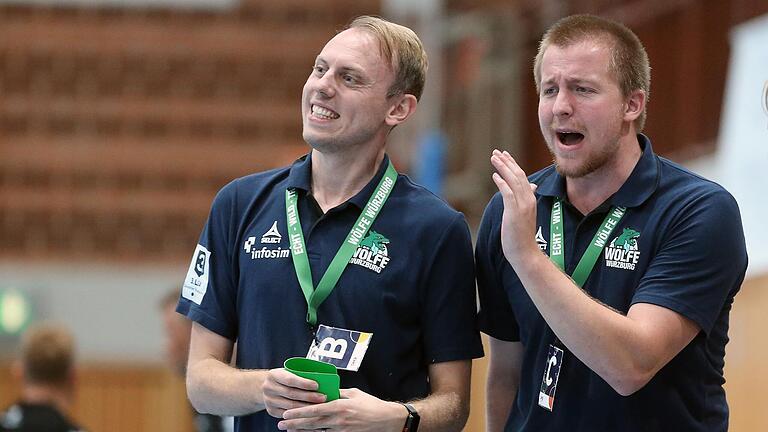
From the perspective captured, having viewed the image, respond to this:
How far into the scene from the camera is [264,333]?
3631 millimetres

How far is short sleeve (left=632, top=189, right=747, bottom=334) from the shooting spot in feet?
10.8

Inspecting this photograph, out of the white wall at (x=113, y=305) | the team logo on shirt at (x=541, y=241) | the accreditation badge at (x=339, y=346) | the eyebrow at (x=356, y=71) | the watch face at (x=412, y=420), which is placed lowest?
the white wall at (x=113, y=305)

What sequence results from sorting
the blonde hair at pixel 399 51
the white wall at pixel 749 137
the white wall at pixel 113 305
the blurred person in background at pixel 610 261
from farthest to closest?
the white wall at pixel 113 305 < the white wall at pixel 749 137 < the blonde hair at pixel 399 51 < the blurred person in background at pixel 610 261

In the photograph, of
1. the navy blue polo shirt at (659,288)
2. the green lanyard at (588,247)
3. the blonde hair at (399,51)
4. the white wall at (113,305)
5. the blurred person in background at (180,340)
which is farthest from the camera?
the white wall at (113,305)

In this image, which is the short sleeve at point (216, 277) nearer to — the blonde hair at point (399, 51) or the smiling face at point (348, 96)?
the smiling face at point (348, 96)

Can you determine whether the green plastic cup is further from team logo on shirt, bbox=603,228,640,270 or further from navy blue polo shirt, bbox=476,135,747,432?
team logo on shirt, bbox=603,228,640,270

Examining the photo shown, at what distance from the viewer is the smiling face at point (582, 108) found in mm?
3436

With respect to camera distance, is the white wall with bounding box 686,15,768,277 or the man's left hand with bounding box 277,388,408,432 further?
the white wall with bounding box 686,15,768,277

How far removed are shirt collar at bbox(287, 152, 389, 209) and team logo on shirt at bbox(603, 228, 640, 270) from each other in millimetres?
757

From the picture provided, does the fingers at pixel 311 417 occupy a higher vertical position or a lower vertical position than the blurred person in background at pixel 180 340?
higher

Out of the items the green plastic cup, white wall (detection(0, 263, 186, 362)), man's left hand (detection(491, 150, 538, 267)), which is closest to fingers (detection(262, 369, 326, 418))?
the green plastic cup

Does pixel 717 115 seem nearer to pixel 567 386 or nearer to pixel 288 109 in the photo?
pixel 567 386

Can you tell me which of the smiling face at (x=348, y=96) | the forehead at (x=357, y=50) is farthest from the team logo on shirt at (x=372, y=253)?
the forehead at (x=357, y=50)

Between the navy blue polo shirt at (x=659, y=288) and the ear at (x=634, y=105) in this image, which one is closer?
the navy blue polo shirt at (x=659, y=288)
